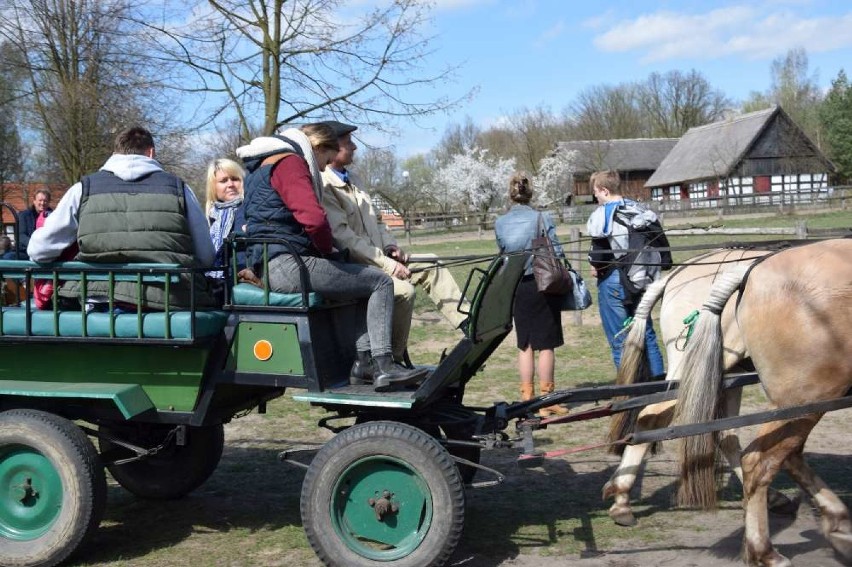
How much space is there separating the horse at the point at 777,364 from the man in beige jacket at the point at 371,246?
137 centimetres

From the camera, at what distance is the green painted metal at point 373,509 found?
423 centimetres

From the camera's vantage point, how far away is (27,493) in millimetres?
4480

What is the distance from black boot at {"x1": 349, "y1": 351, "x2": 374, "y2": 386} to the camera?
15.2 feet

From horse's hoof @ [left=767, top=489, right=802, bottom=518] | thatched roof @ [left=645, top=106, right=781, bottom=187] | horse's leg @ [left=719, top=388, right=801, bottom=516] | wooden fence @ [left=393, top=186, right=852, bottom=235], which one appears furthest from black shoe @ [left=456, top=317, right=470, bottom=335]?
thatched roof @ [left=645, top=106, right=781, bottom=187]

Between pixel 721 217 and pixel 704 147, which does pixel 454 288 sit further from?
pixel 704 147

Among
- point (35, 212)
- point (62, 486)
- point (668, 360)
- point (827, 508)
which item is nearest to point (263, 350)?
point (62, 486)

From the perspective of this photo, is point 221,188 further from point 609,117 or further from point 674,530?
point 609,117

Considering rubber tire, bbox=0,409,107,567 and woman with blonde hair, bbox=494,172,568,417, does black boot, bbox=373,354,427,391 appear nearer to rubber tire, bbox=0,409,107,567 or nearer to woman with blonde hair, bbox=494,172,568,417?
rubber tire, bbox=0,409,107,567

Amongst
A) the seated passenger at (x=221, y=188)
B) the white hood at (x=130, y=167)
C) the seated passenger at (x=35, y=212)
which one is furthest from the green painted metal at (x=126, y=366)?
the seated passenger at (x=35, y=212)

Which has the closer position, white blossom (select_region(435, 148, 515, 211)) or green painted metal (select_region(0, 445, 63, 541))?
green painted metal (select_region(0, 445, 63, 541))

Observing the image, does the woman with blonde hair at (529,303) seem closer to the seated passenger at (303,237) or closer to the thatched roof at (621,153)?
the seated passenger at (303,237)

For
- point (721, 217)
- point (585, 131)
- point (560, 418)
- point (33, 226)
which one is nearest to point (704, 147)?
point (585, 131)

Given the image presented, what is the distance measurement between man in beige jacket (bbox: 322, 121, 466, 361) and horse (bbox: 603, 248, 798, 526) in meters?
1.11

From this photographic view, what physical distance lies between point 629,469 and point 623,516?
0.30 meters
